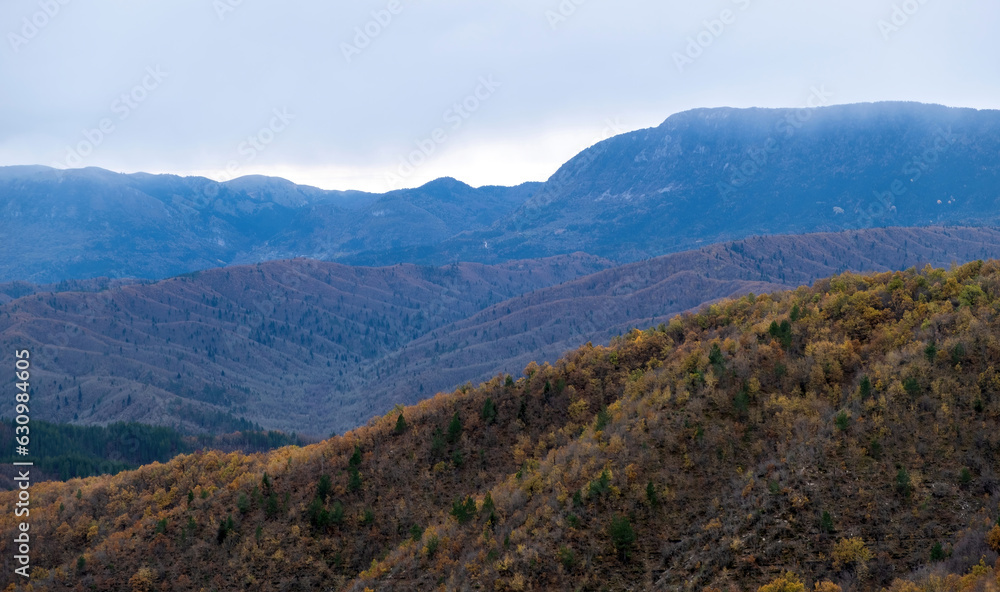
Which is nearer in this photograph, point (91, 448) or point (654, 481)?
point (654, 481)

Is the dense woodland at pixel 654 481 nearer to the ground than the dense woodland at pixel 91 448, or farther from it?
Answer: farther from it

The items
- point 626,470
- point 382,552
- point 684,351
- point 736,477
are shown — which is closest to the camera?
point 736,477

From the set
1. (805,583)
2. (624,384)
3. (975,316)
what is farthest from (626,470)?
(975,316)

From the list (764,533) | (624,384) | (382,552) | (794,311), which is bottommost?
(382,552)

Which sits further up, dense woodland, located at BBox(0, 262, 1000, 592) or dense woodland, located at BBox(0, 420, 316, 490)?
dense woodland, located at BBox(0, 262, 1000, 592)

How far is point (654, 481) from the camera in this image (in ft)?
123

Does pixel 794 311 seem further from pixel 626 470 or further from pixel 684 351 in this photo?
pixel 626 470

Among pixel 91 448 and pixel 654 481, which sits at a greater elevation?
pixel 654 481

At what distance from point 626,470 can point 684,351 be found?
15.9 meters

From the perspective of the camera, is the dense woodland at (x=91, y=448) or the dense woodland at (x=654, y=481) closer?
the dense woodland at (x=654, y=481)

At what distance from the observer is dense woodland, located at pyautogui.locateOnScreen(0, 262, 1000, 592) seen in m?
30.5

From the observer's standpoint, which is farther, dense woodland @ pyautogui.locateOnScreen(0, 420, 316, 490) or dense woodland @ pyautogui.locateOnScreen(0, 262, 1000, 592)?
dense woodland @ pyautogui.locateOnScreen(0, 420, 316, 490)

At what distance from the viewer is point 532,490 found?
42125 millimetres

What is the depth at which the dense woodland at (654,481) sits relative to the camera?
30.5 m
